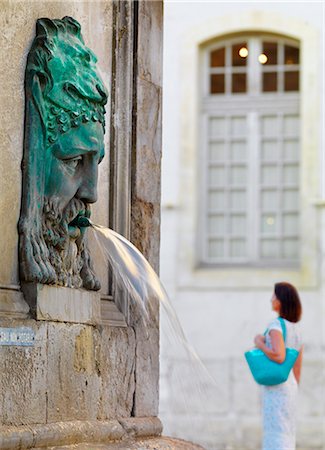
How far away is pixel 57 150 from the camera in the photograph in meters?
5.17

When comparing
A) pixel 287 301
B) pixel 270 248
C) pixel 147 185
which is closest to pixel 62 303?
pixel 147 185

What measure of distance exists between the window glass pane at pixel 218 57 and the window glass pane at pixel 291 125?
1.07m

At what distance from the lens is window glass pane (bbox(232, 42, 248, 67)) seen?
18031 millimetres

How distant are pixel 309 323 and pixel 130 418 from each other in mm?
11870

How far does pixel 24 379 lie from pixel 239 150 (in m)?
13.6

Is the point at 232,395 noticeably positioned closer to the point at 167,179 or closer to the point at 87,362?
the point at 167,179

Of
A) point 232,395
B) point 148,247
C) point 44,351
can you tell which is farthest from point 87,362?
point 232,395

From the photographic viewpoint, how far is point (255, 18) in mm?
18078

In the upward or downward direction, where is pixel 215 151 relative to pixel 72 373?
upward

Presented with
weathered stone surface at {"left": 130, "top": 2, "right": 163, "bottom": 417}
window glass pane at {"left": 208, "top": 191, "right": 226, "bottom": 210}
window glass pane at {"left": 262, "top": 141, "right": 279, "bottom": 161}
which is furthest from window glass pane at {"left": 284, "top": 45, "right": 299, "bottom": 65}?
weathered stone surface at {"left": 130, "top": 2, "right": 163, "bottom": 417}

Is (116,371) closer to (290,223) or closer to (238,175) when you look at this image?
(290,223)

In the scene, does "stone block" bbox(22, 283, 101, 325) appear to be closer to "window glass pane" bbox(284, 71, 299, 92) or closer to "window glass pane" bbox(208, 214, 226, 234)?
"window glass pane" bbox(208, 214, 226, 234)

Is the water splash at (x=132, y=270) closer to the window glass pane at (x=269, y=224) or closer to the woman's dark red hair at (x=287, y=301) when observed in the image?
the woman's dark red hair at (x=287, y=301)

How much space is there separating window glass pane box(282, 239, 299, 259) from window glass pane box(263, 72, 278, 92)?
6.23 ft
